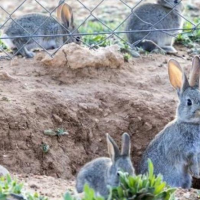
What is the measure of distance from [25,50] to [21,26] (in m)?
0.42

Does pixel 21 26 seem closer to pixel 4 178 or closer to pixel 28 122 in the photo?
pixel 28 122

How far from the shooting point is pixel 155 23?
322 inches

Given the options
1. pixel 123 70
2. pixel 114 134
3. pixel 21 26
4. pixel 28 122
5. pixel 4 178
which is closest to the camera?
pixel 4 178

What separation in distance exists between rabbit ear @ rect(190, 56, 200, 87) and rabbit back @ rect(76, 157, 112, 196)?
1131 mm

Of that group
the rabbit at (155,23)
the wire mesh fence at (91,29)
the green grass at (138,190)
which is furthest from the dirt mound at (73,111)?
the green grass at (138,190)

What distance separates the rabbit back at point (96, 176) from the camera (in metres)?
4.89

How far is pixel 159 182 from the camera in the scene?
4172mm

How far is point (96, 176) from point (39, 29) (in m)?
3.12

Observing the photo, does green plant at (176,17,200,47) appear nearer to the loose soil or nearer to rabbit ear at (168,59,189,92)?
the loose soil

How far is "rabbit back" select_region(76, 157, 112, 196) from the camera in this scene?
16.0 feet

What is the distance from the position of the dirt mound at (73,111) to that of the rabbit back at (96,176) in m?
0.77

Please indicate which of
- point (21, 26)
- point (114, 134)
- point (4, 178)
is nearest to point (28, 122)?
point (114, 134)

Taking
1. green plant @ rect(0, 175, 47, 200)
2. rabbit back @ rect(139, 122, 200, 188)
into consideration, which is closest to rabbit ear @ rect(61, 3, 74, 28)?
rabbit back @ rect(139, 122, 200, 188)

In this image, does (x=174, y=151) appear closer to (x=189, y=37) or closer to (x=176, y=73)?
(x=176, y=73)
